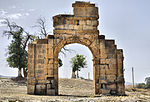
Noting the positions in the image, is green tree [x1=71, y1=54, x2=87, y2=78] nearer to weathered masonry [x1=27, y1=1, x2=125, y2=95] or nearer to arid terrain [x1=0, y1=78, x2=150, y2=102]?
arid terrain [x1=0, y1=78, x2=150, y2=102]

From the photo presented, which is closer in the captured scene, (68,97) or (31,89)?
(68,97)

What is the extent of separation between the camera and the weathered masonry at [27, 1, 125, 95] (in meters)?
13.9

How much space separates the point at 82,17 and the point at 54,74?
4421mm

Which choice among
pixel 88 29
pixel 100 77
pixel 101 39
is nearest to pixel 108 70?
Answer: pixel 100 77

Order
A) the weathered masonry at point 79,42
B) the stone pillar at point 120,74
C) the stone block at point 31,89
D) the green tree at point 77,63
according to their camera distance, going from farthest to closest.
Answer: the green tree at point 77,63 → the stone pillar at point 120,74 → the weathered masonry at point 79,42 → the stone block at point 31,89

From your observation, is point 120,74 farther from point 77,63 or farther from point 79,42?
point 77,63

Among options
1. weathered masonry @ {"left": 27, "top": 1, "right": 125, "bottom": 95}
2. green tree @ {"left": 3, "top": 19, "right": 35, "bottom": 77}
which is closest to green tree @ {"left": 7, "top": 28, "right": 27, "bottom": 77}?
green tree @ {"left": 3, "top": 19, "right": 35, "bottom": 77}

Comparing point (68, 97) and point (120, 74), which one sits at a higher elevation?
point (120, 74)

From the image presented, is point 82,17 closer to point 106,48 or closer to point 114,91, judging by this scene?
point 106,48

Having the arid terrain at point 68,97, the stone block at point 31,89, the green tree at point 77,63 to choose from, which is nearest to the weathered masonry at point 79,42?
the stone block at point 31,89

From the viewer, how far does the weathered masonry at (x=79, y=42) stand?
1392 cm

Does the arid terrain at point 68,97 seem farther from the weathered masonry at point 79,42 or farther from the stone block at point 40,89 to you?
the weathered masonry at point 79,42

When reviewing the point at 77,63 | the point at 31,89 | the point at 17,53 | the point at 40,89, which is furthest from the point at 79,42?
the point at 77,63

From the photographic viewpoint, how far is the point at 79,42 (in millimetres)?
14617
